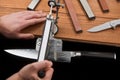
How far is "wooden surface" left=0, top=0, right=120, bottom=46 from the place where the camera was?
864 millimetres

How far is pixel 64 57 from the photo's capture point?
0.87m

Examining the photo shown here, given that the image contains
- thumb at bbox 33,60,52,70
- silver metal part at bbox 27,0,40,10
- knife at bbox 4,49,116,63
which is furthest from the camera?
silver metal part at bbox 27,0,40,10

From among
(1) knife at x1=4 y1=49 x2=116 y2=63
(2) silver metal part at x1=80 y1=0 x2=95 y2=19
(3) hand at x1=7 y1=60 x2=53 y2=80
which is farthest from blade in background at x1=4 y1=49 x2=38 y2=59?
(2) silver metal part at x1=80 y1=0 x2=95 y2=19

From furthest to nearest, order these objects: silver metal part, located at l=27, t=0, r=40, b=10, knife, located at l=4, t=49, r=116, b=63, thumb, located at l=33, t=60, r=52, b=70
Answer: silver metal part, located at l=27, t=0, r=40, b=10, knife, located at l=4, t=49, r=116, b=63, thumb, located at l=33, t=60, r=52, b=70

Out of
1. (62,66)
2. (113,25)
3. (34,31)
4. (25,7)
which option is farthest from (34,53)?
(62,66)

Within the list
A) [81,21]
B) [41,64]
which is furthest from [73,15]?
[41,64]

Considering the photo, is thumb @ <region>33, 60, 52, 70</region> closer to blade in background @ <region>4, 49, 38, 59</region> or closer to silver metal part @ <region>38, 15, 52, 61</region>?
silver metal part @ <region>38, 15, 52, 61</region>

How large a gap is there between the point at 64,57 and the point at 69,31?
0.10m

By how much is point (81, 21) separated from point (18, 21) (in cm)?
24

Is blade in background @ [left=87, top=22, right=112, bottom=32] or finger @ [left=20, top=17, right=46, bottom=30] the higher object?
finger @ [left=20, top=17, right=46, bottom=30]

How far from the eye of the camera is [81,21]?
91cm

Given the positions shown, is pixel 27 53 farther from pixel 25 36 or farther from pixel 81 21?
pixel 81 21

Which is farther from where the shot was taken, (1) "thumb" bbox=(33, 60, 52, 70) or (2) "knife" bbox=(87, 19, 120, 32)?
(2) "knife" bbox=(87, 19, 120, 32)

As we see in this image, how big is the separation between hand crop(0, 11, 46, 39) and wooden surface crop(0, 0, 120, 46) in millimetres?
26
